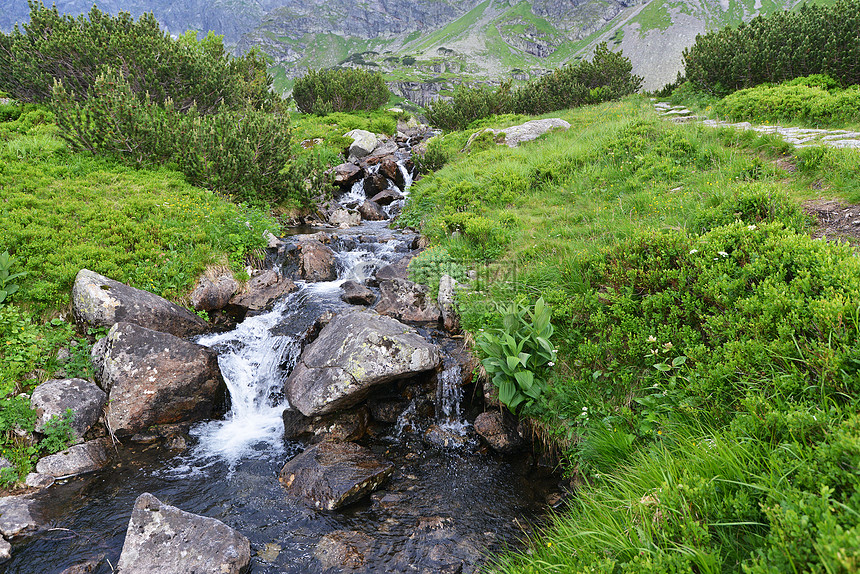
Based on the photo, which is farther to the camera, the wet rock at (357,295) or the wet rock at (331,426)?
the wet rock at (357,295)

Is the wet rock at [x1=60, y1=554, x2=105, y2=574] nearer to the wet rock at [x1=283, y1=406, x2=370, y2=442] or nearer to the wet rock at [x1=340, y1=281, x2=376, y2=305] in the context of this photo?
the wet rock at [x1=283, y1=406, x2=370, y2=442]

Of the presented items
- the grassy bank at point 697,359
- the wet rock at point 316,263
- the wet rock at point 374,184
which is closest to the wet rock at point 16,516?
the grassy bank at point 697,359

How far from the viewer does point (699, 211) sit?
22.0ft

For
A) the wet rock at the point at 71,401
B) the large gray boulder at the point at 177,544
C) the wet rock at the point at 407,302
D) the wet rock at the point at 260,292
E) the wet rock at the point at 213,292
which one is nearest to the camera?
the large gray boulder at the point at 177,544

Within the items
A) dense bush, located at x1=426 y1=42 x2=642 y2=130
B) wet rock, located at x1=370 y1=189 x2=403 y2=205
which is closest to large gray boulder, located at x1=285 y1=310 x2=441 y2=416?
wet rock, located at x1=370 y1=189 x2=403 y2=205

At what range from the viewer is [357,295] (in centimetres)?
1039

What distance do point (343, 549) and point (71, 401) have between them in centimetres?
515

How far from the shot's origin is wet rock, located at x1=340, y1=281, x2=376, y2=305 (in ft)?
34.1

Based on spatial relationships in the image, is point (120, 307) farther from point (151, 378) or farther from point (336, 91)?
point (336, 91)

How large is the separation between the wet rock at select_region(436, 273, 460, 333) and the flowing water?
4.20 feet

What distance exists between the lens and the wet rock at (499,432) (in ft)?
20.4

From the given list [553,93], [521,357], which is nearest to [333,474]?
[521,357]

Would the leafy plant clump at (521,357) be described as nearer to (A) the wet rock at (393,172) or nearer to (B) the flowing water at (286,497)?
(B) the flowing water at (286,497)

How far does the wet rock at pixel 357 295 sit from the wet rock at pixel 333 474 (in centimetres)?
453
